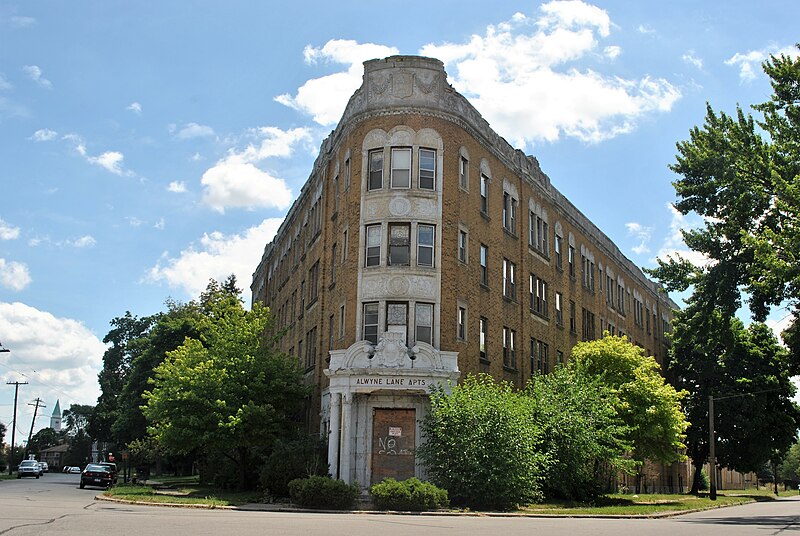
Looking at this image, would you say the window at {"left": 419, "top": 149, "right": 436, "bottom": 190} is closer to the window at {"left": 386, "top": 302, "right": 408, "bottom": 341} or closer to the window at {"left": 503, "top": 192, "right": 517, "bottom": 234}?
the window at {"left": 386, "top": 302, "right": 408, "bottom": 341}

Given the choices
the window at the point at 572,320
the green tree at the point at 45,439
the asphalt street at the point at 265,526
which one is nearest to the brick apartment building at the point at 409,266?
the window at the point at 572,320

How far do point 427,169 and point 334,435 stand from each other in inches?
430

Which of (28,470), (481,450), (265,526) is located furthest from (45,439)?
(265,526)

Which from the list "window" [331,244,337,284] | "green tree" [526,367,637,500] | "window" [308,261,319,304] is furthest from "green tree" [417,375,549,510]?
"window" [308,261,319,304]

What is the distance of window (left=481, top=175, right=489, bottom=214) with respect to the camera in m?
35.6

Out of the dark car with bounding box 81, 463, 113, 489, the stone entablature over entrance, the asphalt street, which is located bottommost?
the dark car with bounding box 81, 463, 113, 489

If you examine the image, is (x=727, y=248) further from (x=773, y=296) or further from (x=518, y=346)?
(x=518, y=346)

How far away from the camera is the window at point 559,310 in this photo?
43.9m

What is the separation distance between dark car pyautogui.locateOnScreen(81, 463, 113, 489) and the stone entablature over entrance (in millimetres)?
24432

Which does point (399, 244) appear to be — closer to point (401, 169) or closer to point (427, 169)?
point (401, 169)

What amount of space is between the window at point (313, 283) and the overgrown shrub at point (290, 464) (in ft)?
30.3

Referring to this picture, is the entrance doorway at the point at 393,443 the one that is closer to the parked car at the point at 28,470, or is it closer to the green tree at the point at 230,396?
the green tree at the point at 230,396

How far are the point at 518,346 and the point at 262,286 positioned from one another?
29.1m

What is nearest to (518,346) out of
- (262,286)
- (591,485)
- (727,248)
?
(591,485)
